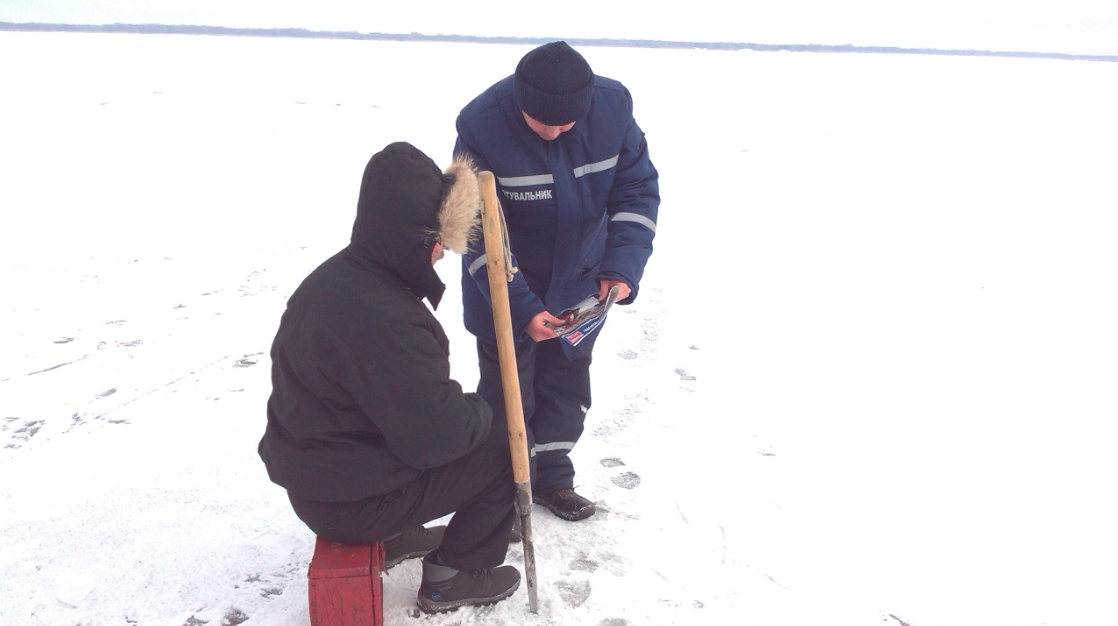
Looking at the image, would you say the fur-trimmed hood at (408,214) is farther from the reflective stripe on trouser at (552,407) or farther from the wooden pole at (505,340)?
the reflective stripe on trouser at (552,407)

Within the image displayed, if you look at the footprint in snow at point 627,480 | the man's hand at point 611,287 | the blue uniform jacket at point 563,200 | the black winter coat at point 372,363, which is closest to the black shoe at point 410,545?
the black winter coat at point 372,363

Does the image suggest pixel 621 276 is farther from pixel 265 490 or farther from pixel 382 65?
pixel 382 65

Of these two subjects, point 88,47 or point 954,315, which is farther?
point 88,47

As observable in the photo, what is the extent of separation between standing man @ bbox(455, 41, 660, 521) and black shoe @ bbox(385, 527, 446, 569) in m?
0.47

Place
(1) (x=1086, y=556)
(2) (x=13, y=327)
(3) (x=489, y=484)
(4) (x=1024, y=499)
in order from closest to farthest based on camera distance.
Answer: (3) (x=489, y=484) → (1) (x=1086, y=556) → (4) (x=1024, y=499) → (2) (x=13, y=327)

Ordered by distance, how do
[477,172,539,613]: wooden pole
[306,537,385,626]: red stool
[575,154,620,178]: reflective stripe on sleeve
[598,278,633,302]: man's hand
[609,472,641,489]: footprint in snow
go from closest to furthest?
[306,537,385,626]: red stool, [477,172,539,613]: wooden pole, [575,154,620,178]: reflective stripe on sleeve, [598,278,633,302]: man's hand, [609,472,641,489]: footprint in snow

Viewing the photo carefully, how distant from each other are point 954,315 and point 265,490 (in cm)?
462

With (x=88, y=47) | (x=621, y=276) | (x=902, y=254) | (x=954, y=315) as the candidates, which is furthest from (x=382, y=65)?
(x=621, y=276)

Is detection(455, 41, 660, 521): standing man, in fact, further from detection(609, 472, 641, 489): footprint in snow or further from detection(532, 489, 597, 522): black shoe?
detection(609, 472, 641, 489): footprint in snow

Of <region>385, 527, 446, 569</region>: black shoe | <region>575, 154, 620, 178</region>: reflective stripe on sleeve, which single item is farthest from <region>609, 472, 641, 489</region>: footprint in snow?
<region>575, 154, 620, 178</region>: reflective stripe on sleeve

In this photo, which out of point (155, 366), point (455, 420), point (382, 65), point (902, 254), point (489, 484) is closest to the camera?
point (455, 420)

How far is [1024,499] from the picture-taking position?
3.34m

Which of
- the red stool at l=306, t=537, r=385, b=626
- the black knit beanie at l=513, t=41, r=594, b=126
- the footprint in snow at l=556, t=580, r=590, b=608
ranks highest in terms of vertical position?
the black knit beanie at l=513, t=41, r=594, b=126

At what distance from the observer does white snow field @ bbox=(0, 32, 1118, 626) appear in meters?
2.73
